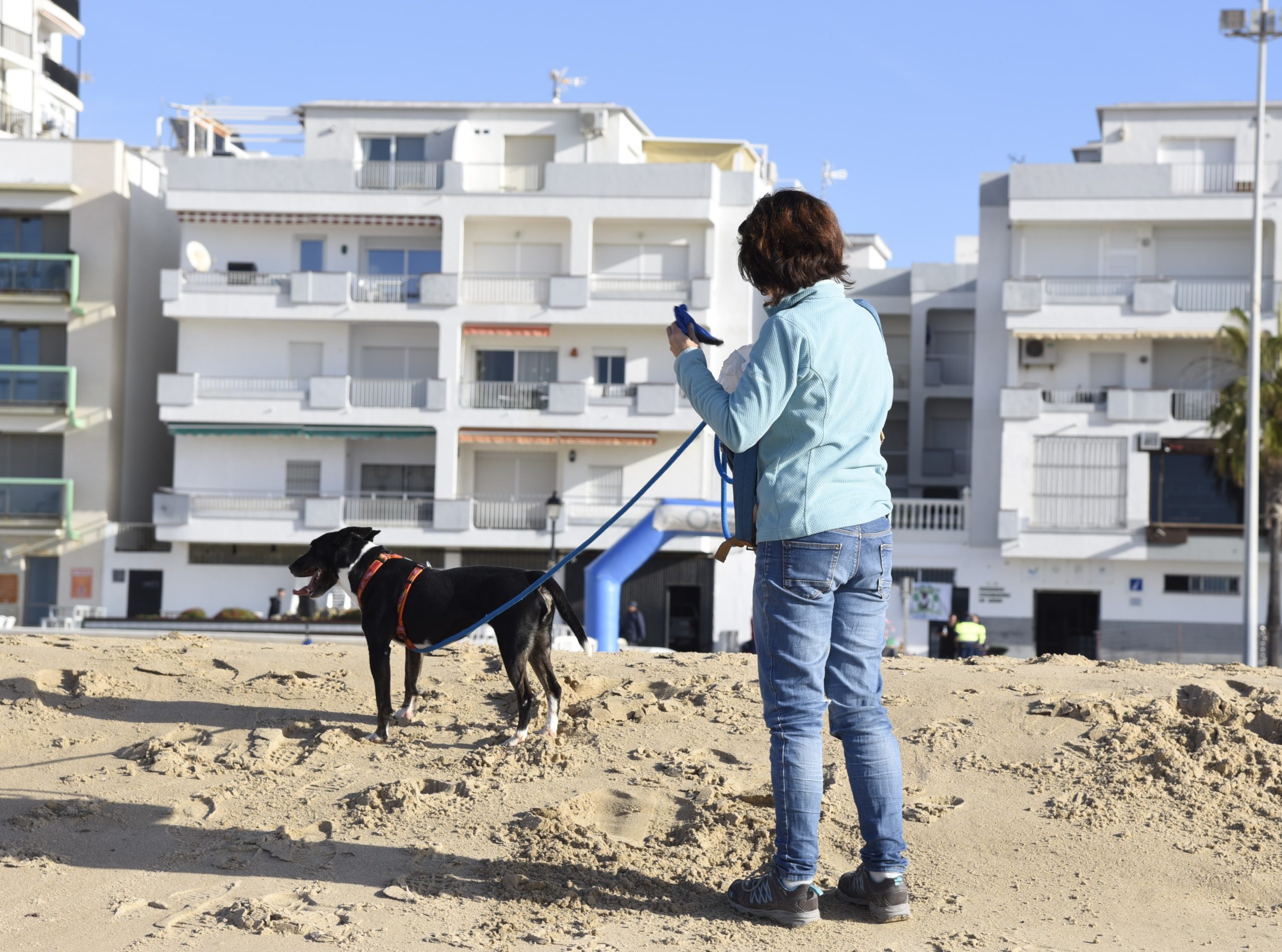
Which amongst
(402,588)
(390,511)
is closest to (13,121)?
(390,511)

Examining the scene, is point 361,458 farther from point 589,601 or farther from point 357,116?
point 589,601

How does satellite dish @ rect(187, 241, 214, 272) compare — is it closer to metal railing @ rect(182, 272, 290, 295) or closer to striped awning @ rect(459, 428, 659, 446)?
metal railing @ rect(182, 272, 290, 295)

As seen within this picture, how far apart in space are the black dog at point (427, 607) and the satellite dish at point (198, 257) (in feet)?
113

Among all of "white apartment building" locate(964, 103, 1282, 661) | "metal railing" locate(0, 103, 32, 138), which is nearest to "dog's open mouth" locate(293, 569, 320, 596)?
"white apartment building" locate(964, 103, 1282, 661)

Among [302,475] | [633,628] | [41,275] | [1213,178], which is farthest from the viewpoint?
[302,475]

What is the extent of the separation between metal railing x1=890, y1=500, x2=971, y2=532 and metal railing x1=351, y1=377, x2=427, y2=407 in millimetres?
14432

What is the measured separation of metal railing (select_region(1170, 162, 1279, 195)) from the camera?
3944cm

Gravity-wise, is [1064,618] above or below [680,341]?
below

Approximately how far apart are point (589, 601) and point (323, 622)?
13.2 meters

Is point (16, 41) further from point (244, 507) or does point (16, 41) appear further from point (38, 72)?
point (244, 507)

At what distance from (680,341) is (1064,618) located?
37.5 meters

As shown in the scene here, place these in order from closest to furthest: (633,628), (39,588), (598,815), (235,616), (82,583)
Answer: (598,815)
(633,628)
(235,616)
(82,583)
(39,588)

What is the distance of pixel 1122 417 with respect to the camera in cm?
3941

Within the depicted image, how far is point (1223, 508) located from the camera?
1548 inches
